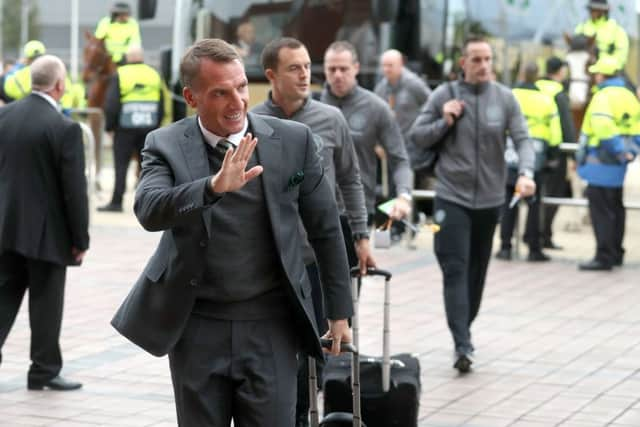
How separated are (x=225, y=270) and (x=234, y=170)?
1.59ft

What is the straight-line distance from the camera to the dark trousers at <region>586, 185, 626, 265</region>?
1340 centimetres

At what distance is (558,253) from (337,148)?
815cm

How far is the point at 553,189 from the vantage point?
15266mm

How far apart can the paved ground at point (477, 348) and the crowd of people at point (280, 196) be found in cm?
32

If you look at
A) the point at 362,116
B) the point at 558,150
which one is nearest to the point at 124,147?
the point at 558,150

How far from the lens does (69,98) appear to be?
61.7ft

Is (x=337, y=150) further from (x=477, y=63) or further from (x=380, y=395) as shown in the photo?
(x=477, y=63)

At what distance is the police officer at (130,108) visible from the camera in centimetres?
1788

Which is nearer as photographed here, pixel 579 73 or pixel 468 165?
pixel 468 165

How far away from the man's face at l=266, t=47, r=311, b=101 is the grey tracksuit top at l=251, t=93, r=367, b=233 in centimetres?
13

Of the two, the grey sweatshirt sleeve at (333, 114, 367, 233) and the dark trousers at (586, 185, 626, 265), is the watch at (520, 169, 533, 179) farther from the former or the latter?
the dark trousers at (586, 185, 626, 265)

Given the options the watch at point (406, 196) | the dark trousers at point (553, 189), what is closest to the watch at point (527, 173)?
the watch at point (406, 196)

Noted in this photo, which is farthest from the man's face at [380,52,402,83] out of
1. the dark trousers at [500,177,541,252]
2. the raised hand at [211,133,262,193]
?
the raised hand at [211,133,262,193]

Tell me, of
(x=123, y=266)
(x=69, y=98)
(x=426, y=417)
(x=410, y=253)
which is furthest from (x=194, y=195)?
(x=69, y=98)
